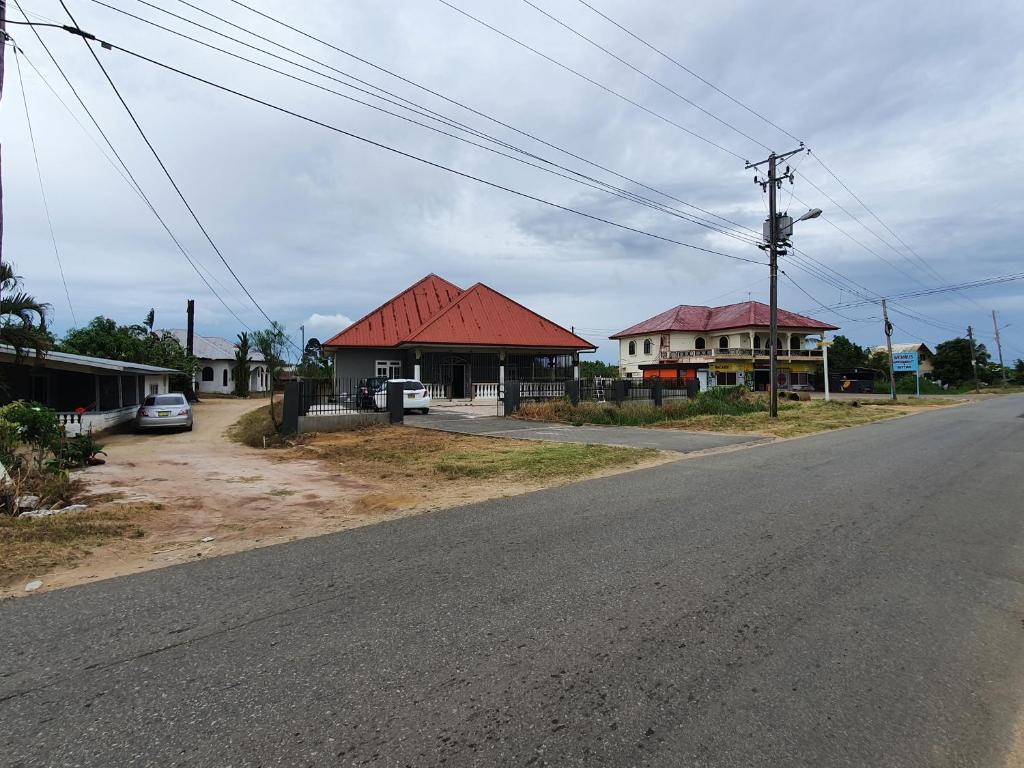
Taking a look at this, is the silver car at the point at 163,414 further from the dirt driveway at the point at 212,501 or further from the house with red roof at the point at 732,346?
the house with red roof at the point at 732,346

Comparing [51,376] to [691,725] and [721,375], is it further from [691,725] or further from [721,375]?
[721,375]

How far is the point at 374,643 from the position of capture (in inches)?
130

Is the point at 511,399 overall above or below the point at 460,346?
below

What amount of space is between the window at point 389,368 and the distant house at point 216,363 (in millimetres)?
25666

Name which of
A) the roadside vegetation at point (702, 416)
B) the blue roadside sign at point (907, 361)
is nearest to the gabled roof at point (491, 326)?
the roadside vegetation at point (702, 416)

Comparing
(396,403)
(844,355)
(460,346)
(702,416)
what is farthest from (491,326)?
(844,355)

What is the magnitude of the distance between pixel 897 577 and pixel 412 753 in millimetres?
4016

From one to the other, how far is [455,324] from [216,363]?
31.1 meters

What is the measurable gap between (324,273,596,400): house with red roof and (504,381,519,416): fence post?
23.7 ft

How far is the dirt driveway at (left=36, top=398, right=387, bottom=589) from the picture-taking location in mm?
5441

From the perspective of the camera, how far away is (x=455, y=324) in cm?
3148

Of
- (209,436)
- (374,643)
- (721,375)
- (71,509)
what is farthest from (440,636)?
(721,375)

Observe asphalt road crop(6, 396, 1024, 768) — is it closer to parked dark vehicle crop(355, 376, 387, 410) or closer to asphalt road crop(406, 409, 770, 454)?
asphalt road crop(406, 409, 770, 454)

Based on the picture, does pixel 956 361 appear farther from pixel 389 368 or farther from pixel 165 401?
pixel 165 401
